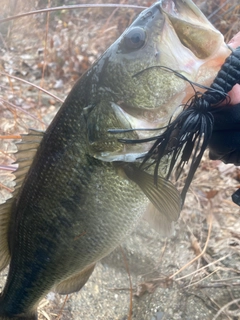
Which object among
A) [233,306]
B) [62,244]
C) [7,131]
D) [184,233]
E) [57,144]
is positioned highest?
[57,144]

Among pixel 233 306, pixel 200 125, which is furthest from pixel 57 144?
pixel 233 306

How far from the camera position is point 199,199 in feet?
9.43

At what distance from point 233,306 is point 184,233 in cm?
68

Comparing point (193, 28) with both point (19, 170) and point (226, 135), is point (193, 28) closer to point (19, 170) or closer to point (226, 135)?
point (226, 135)

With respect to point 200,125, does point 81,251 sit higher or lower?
lower

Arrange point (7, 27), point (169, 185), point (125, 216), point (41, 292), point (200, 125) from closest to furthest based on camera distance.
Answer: point (200, 125), point (169, 185), point (125, 216), point (41, 292), point (7, 27)

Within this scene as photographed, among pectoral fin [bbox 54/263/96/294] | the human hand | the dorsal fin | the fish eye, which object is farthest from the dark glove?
pectoral fin [bbox 54/263/96/294]

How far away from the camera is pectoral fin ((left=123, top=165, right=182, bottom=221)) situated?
129cm

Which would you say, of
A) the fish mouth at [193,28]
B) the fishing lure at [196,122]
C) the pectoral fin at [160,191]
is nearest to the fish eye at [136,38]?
the fish mouth at [193,28]

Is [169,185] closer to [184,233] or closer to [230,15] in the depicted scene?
[184,233]

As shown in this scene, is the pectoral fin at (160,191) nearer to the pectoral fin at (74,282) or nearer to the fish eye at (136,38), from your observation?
the fish eye at (136,38)

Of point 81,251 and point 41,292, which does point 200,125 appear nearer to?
point 81,251

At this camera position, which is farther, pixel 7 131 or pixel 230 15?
pixel 230 15

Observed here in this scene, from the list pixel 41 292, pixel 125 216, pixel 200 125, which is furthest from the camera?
pixel 41 292
